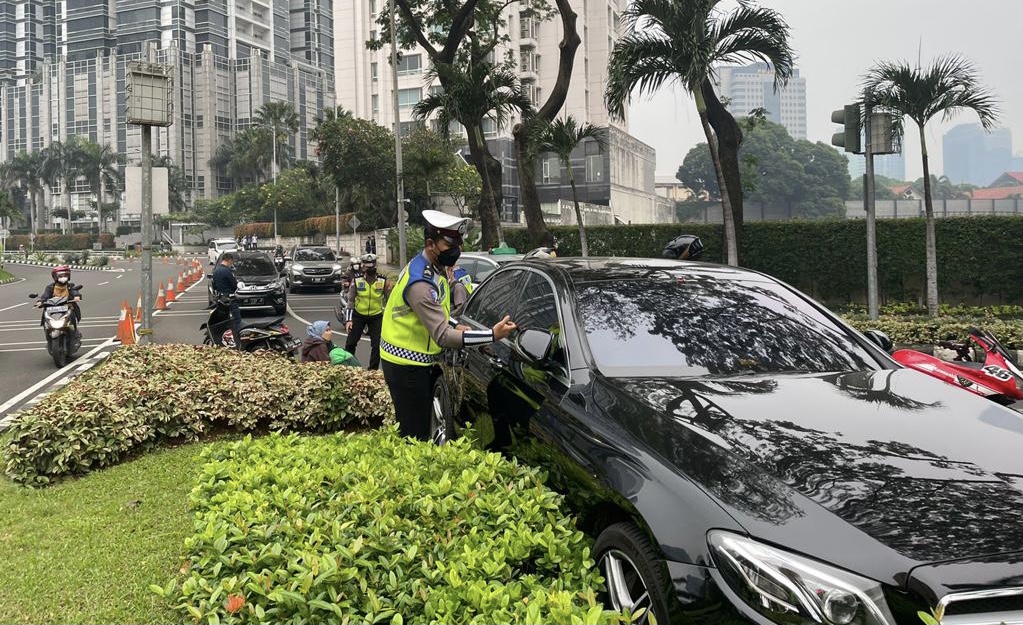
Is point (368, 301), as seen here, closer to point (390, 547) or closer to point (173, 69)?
point (390, 547)

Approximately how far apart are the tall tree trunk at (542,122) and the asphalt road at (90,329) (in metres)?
5.81

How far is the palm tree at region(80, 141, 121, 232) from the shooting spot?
345 ft

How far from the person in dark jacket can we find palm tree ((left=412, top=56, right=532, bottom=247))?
1219cm

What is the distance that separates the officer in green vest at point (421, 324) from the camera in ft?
14.8

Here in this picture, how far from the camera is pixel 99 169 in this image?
106 m

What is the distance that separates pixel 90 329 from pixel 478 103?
1051 centimetres

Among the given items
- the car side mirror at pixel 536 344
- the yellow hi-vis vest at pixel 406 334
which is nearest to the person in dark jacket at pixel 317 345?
the yellow hi-vis vest at pixel 406 334

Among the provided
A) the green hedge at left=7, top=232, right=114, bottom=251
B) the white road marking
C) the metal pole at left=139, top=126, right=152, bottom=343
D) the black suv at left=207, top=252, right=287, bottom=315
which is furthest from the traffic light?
the green hedge at left=7, top=232, right=114, bottom=251

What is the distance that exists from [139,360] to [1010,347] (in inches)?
430

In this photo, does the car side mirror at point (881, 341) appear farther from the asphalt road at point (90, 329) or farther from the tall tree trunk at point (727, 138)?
the tall tree trunk at point (727, 138)

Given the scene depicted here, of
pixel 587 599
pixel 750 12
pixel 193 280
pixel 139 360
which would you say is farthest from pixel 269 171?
pixel 587 599

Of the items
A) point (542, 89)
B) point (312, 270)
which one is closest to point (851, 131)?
point (312, 270)

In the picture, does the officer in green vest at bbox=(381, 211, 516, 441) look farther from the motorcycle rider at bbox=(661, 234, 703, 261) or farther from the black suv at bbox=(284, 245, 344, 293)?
the black suv at bbox=(284, 245, 344, 293)

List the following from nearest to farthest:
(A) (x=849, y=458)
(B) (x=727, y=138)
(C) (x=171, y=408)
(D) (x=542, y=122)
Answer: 1. (A) (x=849, y=458)
2. (C) (x=171, y=408)
3. (B) (x=727, y=138)
4. (D) (x=542, y=122)
